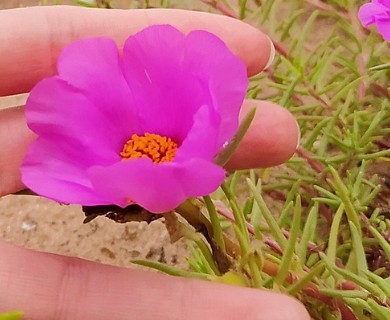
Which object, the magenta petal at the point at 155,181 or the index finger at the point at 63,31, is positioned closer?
the magenta petal at the point at 155,181

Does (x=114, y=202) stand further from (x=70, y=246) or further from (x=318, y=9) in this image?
(x=318, y=9)

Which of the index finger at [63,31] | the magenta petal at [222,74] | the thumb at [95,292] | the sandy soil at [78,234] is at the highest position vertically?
the magenta petal at [222,74]

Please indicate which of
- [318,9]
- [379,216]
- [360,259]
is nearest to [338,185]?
[360,259]

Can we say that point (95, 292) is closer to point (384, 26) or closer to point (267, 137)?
point (267, 137)

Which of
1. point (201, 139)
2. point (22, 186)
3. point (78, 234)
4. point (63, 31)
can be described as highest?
point (201, 139)

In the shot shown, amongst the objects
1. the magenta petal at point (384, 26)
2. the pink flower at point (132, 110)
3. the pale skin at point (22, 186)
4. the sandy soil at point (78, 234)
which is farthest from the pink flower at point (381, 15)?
the sandy soil at point (78, 234)

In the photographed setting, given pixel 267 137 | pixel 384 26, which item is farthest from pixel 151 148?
pixel 384 26

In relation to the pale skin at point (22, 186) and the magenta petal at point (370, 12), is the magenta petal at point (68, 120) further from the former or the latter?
the magenta petal at point (370, 12)
